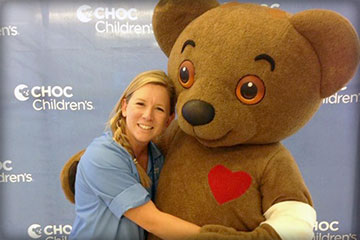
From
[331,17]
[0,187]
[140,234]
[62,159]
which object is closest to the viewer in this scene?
[331,17]

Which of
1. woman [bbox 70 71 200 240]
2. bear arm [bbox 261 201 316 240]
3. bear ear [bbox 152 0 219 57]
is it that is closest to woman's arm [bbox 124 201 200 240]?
woman [bbox 70 71 200 240]

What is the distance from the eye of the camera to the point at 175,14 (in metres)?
0.63

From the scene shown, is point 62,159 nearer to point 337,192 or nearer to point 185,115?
point 185,115

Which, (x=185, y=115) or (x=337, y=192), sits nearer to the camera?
(x=185, y=115)

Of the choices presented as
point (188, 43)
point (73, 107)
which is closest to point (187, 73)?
point (188, 43)

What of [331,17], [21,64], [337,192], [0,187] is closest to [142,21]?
[21,64]

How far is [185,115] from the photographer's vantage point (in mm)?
521

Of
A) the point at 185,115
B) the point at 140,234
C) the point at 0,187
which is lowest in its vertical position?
the point at 140,234

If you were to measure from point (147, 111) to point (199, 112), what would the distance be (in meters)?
0.14

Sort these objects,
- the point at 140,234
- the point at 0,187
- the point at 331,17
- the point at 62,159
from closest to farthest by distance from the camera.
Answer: the point at 331,17 < the point at 140,234 < the point at 0,187 < the point at 62,159

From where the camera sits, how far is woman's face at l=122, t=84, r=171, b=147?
0.60 m

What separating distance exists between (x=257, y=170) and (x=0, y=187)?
24.3 inches

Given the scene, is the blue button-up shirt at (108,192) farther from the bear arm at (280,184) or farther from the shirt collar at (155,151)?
the bear arm at (280,184)

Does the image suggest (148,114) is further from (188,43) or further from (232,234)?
(232,234)
